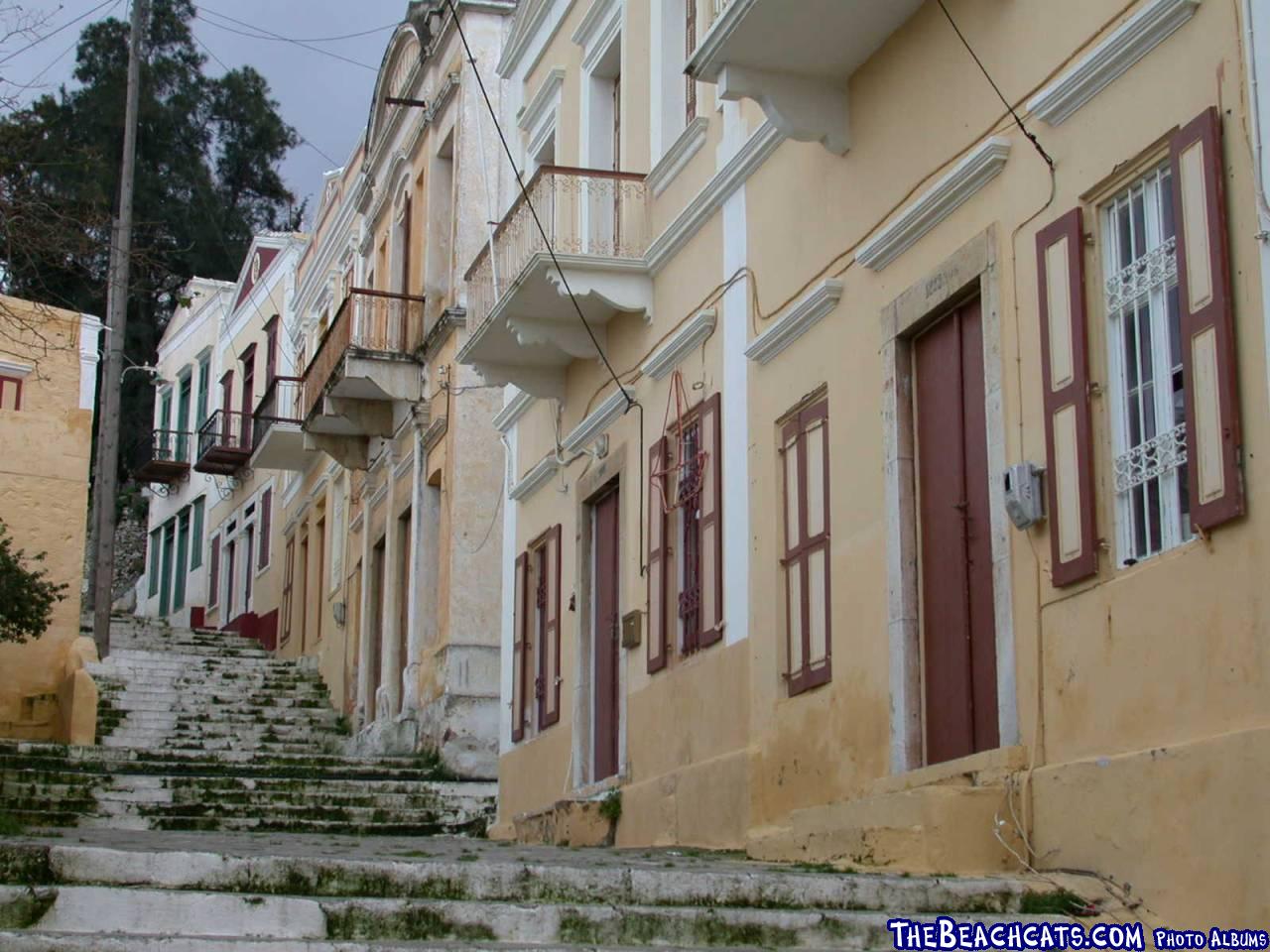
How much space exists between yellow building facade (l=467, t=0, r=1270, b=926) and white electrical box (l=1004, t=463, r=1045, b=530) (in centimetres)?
2

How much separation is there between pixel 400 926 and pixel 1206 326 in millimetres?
3712

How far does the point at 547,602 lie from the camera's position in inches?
630

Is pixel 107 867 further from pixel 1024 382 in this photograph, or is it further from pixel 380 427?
pixel 380 427

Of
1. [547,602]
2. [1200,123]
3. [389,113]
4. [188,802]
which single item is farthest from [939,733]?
[389,113]

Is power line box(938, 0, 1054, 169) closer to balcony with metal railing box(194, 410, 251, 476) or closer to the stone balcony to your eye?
the stone balcony

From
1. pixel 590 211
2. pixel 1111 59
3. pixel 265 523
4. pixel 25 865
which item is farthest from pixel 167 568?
pixel 1111 59

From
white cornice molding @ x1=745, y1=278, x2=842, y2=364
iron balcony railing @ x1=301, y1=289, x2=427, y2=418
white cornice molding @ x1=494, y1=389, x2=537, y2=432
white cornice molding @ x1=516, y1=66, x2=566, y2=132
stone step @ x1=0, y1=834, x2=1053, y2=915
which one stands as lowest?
stone step @ x1=0, y1=834, x2=1053, y2=915

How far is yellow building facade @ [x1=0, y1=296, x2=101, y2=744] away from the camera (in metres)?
22.6

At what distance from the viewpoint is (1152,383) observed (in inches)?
306

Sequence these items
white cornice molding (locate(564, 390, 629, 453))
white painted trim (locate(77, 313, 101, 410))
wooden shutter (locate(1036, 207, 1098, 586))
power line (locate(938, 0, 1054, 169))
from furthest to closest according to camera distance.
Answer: white painted trim (locate(77, 313, 101, 410)) < white cornice molding (locate(564, 390, 629, 453)) < power line (locate(938, 0, 1054, 169)) < wooden shutter (locate(1036, 207, 1098, 586))

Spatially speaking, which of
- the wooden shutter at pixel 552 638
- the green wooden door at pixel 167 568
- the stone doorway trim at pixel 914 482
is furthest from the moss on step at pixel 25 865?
the green wooden door at pixel 167 568

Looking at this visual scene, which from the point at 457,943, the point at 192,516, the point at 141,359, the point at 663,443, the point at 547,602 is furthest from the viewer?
the point at 141,359

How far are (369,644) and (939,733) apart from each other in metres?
15.2

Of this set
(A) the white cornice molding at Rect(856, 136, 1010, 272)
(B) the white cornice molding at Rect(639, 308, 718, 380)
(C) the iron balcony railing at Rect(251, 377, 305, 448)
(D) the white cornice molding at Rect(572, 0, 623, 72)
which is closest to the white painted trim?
(C) the iron balcony railing at Rect(251, 377, 305, 448)
